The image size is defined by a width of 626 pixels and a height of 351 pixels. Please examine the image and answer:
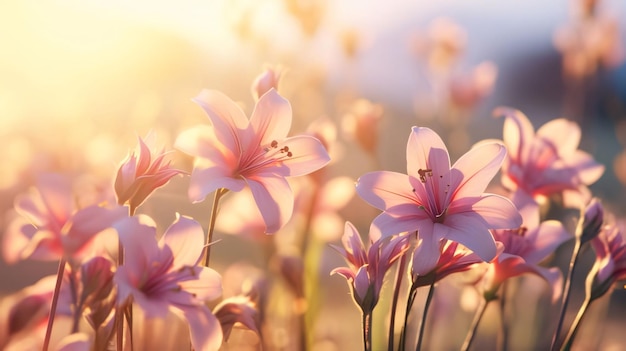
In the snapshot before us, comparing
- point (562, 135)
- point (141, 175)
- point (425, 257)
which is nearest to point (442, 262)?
point (425, 257)

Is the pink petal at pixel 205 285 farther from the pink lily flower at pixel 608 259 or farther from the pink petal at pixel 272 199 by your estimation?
the pink lily flower at pixel 608 259

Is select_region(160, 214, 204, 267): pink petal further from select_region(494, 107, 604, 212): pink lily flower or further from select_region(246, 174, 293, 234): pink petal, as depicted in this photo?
select_region(494, 107, 604, 212): pink lily flower

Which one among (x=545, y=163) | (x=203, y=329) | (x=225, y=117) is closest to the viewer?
(x=203, y=329)

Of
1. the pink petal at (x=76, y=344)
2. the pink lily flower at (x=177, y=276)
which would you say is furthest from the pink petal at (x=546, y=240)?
the pink petal at (x=76, y=344)

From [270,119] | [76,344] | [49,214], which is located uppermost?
[270,119]

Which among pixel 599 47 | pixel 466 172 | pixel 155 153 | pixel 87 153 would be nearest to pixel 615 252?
pixel 466 172

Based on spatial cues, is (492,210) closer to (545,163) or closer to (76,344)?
(545,163)
